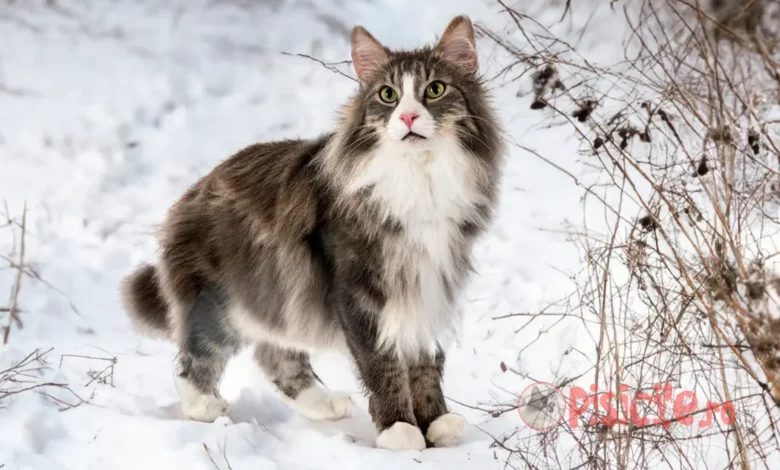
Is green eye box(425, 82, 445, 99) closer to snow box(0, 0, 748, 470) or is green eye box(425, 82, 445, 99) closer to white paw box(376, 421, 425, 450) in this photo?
snow box(0, 0, 748, 470)

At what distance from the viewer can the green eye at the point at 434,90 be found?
2191 millimetres

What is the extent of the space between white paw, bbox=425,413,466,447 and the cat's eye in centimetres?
85

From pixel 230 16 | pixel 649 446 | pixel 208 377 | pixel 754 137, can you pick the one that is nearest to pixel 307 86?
pixel 230 16

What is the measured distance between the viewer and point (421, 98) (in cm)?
217

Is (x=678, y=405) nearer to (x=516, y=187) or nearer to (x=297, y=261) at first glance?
(x=297, y=261)

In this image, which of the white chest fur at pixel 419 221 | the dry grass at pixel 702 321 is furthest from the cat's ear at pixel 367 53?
the dry grass at pixel 702 321

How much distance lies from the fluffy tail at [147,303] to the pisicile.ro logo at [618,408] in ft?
3.58

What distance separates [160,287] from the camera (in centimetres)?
263

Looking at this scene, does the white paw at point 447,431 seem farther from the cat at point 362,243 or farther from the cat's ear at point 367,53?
the cat's ear at point 367,53

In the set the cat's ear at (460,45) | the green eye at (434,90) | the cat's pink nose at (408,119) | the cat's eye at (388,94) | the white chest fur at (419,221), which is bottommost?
the white chest fur at (419,221)

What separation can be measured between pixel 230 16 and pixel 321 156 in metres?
1.71

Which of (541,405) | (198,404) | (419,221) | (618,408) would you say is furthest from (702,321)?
(198,404)

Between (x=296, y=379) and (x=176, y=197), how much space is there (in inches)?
31.9

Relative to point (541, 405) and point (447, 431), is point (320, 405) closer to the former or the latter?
point (447, 431)
